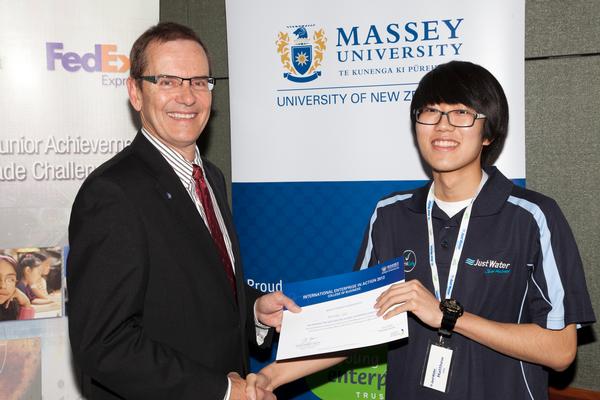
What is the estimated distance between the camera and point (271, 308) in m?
2.27

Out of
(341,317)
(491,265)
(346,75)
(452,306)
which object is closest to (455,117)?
(491,265)

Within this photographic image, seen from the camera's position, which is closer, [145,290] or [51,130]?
[145,290]

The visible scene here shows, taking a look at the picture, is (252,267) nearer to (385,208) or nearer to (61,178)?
(61,178)

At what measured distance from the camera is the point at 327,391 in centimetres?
328

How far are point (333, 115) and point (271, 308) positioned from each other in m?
1.26

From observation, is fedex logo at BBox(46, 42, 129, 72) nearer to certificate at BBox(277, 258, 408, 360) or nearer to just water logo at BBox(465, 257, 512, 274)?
certificate at BBox(277, 258, 408, 360)

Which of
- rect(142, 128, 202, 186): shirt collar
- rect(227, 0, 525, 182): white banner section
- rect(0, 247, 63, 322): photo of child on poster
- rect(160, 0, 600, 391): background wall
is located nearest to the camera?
rect(142, 128, 202, 186): shirt collar

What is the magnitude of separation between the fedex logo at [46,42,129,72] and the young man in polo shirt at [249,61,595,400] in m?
2.00

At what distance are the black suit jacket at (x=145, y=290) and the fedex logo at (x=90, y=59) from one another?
151cm

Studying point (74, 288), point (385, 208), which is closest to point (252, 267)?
point (385, 208)

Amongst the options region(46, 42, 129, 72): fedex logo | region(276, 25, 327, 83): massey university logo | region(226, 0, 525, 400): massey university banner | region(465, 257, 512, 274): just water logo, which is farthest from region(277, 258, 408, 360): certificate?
region(46, 42, 129, 72): fedex logo

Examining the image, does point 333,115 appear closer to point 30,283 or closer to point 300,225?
point 300,225

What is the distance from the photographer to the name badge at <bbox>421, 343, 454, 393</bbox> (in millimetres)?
1889

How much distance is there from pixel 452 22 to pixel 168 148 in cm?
155
